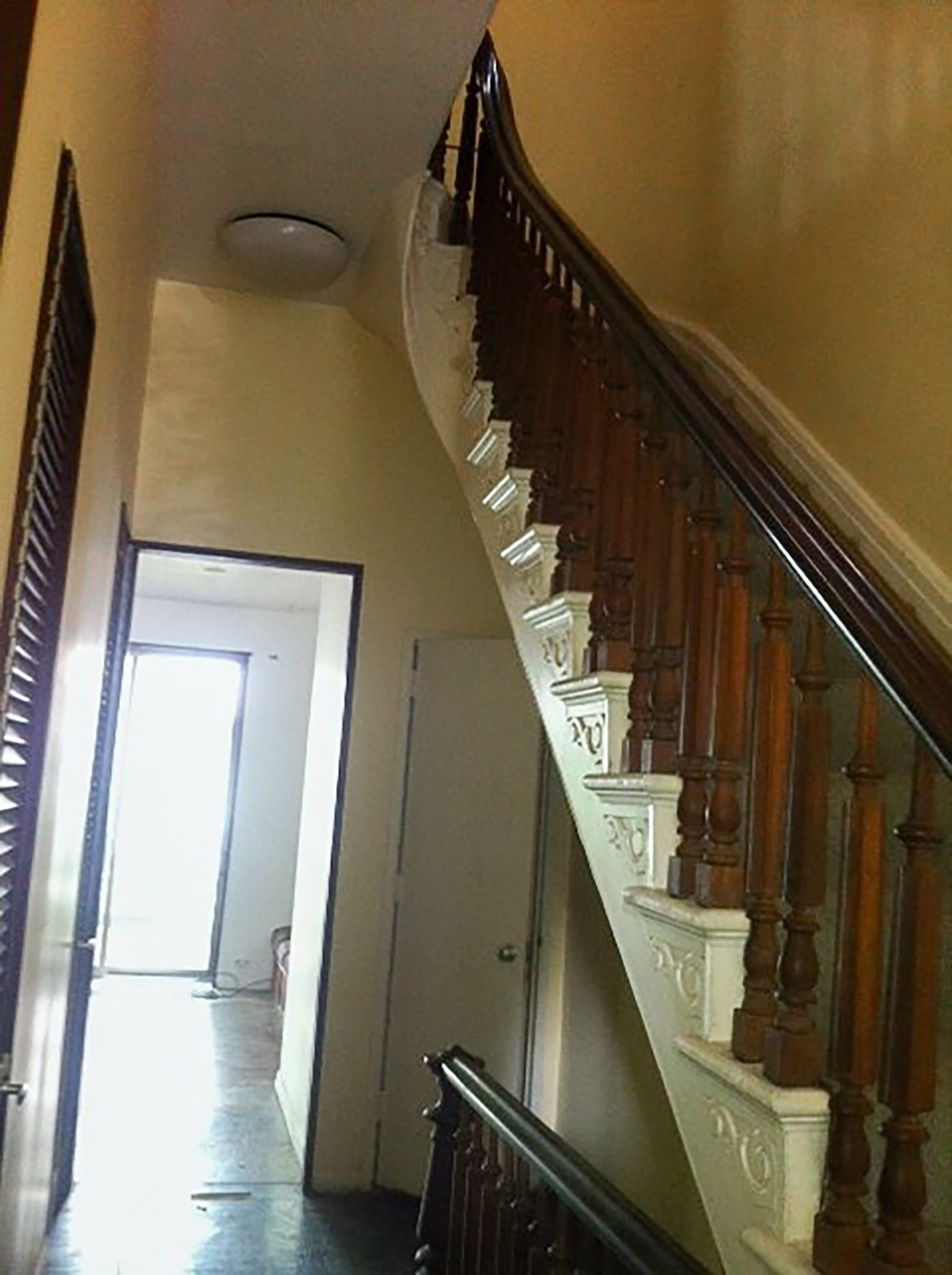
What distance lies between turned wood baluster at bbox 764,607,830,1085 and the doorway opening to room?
2582 mm

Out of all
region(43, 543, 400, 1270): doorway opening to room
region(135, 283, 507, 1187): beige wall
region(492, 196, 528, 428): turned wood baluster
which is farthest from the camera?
region(135, 283, 507, 1187): beige wall

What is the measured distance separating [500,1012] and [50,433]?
287cm

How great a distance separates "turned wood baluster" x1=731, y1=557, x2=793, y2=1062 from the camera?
5.14 ft

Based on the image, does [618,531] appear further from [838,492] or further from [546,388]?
[838,492]

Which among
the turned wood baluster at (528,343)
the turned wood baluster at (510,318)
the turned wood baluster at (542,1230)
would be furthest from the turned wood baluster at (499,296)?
the turned wood baluster at (542,1230)

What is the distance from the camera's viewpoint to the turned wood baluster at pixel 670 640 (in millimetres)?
1924

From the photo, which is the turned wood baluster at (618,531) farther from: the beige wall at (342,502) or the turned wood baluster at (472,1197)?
the beige wall at (342,502)

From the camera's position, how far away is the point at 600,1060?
3.81 metres

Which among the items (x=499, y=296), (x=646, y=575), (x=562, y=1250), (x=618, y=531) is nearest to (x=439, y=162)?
(x=499, y=296)

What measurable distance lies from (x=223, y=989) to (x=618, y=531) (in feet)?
22.1

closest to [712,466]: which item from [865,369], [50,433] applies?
[50,433]

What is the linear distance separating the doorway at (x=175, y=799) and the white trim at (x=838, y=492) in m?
5.49

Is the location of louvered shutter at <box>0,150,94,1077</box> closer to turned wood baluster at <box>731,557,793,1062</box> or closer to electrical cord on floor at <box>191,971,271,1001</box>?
turned wood baluster at <box>731,557,793,1062</box>

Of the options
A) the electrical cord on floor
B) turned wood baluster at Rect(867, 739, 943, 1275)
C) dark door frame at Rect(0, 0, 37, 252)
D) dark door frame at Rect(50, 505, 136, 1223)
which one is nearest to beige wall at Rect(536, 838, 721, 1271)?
dark door frame at Rect(50, 505, 136, 1223)
